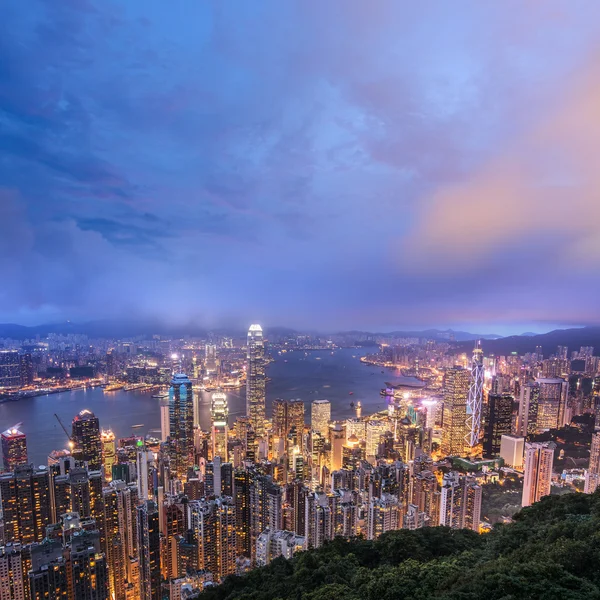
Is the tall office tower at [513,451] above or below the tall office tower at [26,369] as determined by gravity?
below

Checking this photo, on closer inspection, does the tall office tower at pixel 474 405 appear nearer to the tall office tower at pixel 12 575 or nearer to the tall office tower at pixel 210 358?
the tall office tower at pixel 12 575

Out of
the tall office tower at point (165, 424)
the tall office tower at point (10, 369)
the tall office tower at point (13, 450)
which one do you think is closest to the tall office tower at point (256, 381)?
the tall office tower at point (165, 424)

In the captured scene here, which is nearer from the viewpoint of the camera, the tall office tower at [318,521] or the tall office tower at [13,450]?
the tall office tower at [318,521]

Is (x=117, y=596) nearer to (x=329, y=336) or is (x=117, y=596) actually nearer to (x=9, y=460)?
(x=9, y=460)

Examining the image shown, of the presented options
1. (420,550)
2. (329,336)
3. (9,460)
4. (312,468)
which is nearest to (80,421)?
(9,460)

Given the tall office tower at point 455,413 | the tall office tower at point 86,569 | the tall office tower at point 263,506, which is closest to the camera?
the tall office tower at point 86,569

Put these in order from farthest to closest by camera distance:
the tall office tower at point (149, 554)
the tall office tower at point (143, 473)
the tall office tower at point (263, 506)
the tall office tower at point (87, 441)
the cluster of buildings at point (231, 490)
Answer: the tall office tower at point (87, 441), the tall office tower at point (143, 473), the tall office tower at point (263, 506), the tall office tower at point (149, 554), the cluster of buildings at point (231, 490)
